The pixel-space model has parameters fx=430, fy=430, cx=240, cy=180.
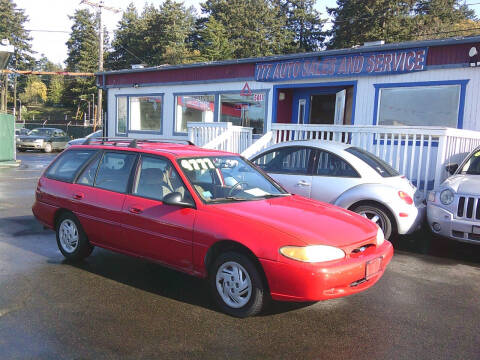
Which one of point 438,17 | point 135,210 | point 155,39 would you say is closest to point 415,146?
point 135,210

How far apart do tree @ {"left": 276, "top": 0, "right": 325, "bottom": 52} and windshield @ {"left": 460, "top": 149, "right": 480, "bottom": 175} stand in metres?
47.6

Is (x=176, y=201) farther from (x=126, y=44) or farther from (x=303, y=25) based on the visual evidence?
(x=126, y=44)

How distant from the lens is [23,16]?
8250 centimetres

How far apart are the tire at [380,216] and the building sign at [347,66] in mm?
5497

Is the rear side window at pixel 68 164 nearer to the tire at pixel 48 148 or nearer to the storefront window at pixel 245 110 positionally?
the storefront window at pixel 245 110

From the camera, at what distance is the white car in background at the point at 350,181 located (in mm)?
6129

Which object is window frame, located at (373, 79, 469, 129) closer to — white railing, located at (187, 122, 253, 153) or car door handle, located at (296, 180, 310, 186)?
white railing, located at (187, 122, 253, 153)

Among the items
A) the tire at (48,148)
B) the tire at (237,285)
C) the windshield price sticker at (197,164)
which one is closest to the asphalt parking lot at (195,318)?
the tire at (237,285)

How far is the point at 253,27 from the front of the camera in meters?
58.4

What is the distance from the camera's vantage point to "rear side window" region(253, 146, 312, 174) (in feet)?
22.7

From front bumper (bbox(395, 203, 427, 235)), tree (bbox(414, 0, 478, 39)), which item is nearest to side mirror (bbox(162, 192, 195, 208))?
front bumper (bbox(395, 203, 427, 235))

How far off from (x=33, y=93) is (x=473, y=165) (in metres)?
104

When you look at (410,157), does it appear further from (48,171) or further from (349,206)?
(48,171)

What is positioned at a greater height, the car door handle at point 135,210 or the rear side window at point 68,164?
the rear side window at point 68,164
